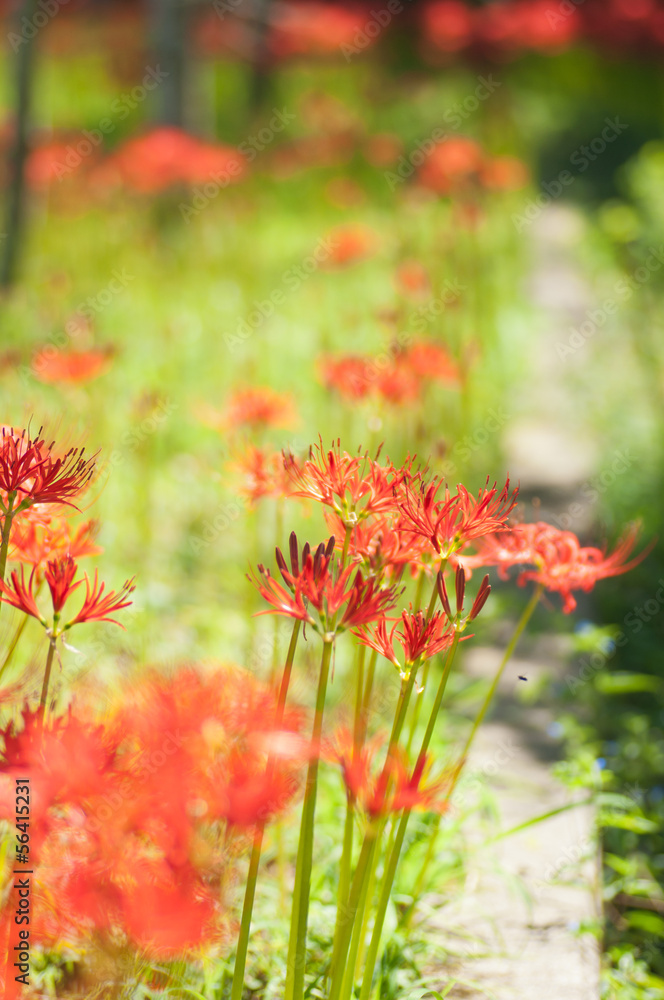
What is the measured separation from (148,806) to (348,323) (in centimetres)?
321

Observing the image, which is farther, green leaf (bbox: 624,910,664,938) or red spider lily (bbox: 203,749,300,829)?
green leaf (bbox: 624,910,664,938)

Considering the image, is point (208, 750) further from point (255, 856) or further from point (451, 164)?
point (451, 164)

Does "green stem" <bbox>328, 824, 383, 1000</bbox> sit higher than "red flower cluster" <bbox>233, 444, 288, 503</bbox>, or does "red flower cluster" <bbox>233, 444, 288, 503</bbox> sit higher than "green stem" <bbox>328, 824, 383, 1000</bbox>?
"red flower cluster" <bbox>233, 444, 288, 503</bbox>

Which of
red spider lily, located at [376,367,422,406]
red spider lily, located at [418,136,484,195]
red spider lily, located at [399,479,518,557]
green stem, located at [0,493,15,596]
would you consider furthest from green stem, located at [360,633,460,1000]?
red spider lily, located at [418,136,484,195]

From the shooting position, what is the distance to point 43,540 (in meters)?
1.13

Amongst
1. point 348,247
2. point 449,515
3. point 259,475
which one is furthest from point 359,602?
point 348,247

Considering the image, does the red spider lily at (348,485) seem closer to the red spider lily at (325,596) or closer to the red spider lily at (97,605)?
the red spider lily at (325,596)

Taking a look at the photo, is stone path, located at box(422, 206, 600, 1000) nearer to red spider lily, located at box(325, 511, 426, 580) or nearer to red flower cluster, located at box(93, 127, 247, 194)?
red spider lily, located at box(325, 511, 426, 580)

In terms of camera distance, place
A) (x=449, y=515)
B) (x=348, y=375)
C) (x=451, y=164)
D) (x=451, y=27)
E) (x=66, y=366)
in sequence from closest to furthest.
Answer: (x=449, y=515) < (x=348, y=375) < (x=66, y=366) < (x=451, y=164) < (x=451, y=27)

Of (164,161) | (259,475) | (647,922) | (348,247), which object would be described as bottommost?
(647,922)

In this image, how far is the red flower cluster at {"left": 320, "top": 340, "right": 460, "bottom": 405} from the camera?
1963 mm

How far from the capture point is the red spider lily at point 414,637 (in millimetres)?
958

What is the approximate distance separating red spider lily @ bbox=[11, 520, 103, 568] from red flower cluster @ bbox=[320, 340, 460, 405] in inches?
32.5

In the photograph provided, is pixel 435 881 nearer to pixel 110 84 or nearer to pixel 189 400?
pixel 189 400
